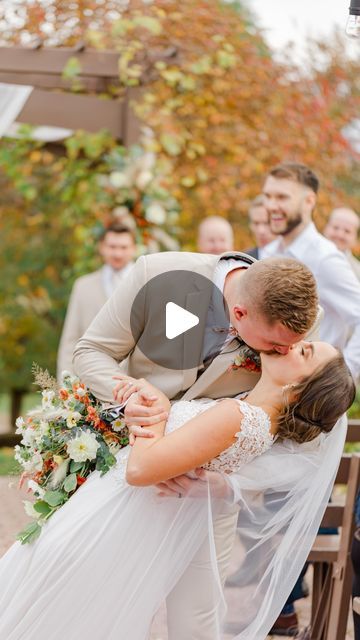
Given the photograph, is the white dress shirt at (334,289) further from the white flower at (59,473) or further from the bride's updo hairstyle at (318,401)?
the white flower at (59,473)

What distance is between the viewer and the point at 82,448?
3.13 m

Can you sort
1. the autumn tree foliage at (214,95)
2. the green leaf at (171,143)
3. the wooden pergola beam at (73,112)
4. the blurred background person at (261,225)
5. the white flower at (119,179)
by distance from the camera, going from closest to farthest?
the blurred background person at (261,225) < the wooden pergola beam at (73,112) < the white flower at (119,179) < the autumn tree foliage at (214,95) < the green leaf at (171,143)

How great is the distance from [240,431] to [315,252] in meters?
2.24

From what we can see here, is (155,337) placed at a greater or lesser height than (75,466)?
greater

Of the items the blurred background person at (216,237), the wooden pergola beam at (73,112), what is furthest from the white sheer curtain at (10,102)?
the blurred background person at (216,237)

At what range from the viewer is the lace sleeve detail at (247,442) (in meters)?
2.91

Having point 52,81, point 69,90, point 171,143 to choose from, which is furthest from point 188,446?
point 171,143

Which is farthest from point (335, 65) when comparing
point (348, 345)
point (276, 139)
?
point (348, 345)

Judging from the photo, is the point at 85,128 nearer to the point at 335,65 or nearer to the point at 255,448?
the point at 335,65

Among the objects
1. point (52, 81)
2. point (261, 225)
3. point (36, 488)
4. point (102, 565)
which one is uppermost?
point (36, 488)

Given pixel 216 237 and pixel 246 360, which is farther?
pixel 216 237

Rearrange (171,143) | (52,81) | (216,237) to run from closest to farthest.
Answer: (216,237) → (52,81) → (171,143)

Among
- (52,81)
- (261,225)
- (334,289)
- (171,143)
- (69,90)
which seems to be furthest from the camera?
(171,143)

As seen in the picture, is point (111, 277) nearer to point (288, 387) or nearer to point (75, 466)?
point (75, 466)
